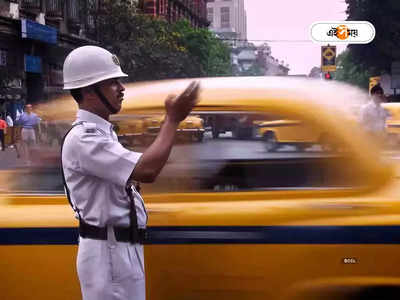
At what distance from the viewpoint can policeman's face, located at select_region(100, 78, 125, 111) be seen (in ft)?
8.59

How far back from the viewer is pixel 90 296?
8.50 ft

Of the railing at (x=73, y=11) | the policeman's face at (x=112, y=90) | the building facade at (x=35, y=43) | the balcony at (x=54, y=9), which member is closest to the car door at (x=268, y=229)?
the policeman's face at (x=112, y=90)

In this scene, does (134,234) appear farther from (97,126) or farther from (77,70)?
(77,70)


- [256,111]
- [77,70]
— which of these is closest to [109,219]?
[77,70]

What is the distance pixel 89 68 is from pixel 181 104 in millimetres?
416

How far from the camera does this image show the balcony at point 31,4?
29625mm

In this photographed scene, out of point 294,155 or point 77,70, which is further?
point 294,155

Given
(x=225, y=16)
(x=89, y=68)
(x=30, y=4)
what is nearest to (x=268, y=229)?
(x=89, y=68)

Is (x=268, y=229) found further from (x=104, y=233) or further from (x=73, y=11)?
(x=73, y=11)

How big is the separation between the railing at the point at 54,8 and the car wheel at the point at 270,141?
1199 inches

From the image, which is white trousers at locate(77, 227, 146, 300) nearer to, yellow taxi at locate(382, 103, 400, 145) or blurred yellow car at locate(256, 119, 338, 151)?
blurred yellow car at locate(256, 119, 338, 151)

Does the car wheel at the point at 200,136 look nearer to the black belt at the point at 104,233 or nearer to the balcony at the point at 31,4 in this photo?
the black belt at the point at 104,233

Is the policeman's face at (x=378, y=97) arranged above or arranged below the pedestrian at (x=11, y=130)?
above

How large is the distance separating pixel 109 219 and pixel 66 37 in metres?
32.1
